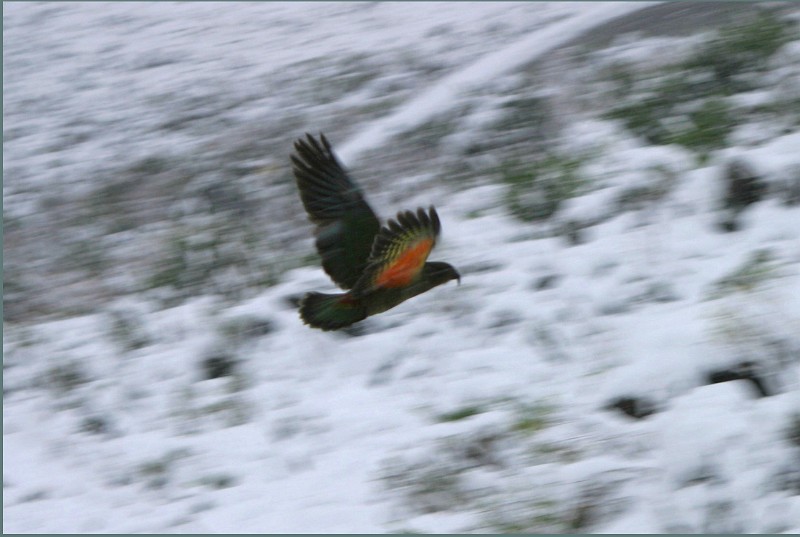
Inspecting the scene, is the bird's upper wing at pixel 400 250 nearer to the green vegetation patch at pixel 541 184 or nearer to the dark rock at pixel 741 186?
the green vegetation patch at pixel 541 184

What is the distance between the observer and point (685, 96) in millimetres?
5121

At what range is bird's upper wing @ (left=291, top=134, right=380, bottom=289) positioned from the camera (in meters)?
3.64

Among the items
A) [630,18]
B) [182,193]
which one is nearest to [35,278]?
[182,193]

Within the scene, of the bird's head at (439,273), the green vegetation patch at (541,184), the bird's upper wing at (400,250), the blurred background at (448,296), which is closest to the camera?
the bird's upper wing at (400,250)

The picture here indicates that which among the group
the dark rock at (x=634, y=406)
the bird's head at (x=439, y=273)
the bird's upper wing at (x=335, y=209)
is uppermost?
the bird's upper wing at (x=335, y=209)

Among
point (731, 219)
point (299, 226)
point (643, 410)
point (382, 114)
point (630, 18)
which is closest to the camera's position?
point (643, 410)

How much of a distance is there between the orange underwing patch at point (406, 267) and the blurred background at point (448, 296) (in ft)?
1.41

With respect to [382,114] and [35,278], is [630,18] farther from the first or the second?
[35,278]

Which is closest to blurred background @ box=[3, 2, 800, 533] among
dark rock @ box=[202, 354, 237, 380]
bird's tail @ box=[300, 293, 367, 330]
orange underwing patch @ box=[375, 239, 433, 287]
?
dark rock @ box=[202, 354, 237, 380]

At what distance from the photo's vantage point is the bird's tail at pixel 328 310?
3.68 meters

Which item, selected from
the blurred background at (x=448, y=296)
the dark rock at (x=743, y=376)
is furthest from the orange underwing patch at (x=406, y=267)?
the dark rock at (x=743, y=376)

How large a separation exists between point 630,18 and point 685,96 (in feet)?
4.57

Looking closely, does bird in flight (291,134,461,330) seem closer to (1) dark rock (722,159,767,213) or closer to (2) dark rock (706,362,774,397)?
(2) dark rock (706,362,774,397)

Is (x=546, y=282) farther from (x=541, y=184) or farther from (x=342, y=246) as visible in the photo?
(x=342, y=246)
